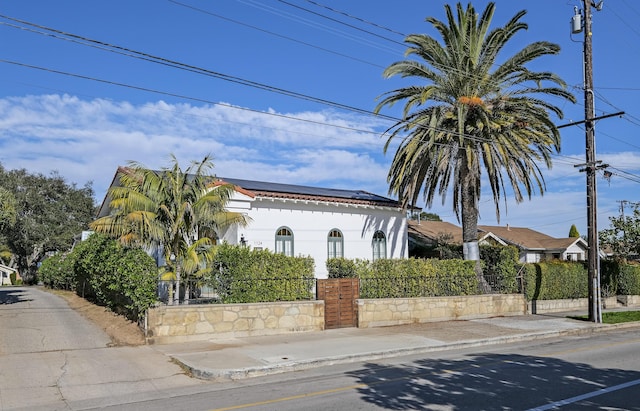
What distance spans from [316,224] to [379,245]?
4169 mm

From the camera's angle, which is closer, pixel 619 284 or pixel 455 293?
pixel 455 293

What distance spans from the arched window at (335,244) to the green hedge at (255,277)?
319 inches

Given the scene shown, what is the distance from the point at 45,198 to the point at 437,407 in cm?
6012

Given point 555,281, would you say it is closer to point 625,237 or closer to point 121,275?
point 625,237

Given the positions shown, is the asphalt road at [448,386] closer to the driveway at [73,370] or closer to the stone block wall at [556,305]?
the driveway at [73,370]

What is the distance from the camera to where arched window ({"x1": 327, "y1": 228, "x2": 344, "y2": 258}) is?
2441cm

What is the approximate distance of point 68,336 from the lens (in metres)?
13.6

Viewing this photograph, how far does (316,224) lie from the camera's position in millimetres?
23953

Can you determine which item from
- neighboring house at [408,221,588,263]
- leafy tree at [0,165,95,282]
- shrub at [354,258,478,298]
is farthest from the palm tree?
leafy tree at [0,165,95,282]

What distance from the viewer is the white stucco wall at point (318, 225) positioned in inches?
864

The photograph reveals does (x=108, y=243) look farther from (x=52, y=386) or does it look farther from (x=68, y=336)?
(x=52, y=386)

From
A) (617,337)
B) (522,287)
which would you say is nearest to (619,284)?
(522,287)

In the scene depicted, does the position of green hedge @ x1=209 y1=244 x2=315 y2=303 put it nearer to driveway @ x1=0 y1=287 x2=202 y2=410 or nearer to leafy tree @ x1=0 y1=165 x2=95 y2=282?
driveway @ x1=0 y1=287 x2=202 y2=410

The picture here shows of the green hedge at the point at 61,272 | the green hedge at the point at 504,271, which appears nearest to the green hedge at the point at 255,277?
the green hedge at the point at 504,271
